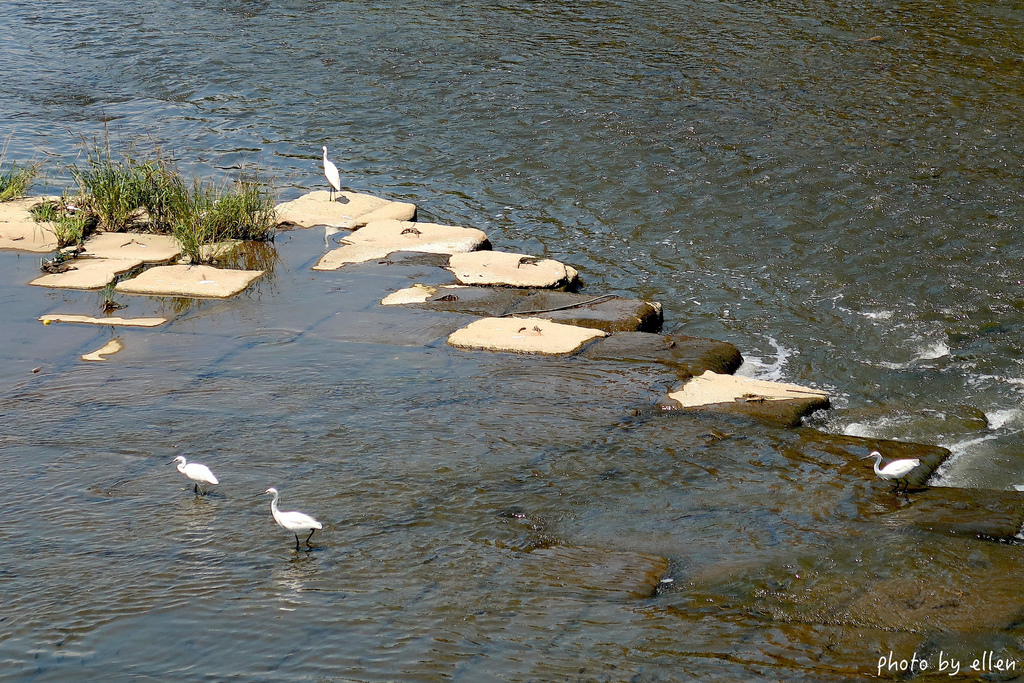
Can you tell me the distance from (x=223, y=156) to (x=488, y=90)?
347 cm

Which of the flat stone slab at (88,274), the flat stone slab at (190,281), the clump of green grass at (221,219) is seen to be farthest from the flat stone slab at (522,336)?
the flat stone slab at (88,274)

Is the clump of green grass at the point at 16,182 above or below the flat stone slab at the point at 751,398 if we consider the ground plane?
above

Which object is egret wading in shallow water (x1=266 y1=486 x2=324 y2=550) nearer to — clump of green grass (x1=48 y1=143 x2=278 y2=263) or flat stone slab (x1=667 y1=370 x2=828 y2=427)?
flat stone slab (x1=667 y1=370 x2=828 y2=427)

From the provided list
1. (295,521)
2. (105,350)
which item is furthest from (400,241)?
(295,521)

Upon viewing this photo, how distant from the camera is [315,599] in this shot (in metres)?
4.00

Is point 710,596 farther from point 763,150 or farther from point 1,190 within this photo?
point 1,190

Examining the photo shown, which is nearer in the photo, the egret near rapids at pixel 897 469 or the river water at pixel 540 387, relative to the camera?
the river water at pixel 540 387

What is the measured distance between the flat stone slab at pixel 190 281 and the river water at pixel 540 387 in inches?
7.5

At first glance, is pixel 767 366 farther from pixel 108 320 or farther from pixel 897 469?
pixel 108 320

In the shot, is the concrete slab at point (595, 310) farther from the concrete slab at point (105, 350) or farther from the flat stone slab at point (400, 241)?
the concrete slab at point (105, 350)

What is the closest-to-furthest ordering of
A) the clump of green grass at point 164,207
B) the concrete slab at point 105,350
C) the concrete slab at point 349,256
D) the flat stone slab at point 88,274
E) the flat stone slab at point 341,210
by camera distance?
the concrete slab at point 105,350, the flat stone slab at point 88,274, the concrete slab at point 349,256, the clump of green grass at point 164,207, the flat stone slab at point 341,210

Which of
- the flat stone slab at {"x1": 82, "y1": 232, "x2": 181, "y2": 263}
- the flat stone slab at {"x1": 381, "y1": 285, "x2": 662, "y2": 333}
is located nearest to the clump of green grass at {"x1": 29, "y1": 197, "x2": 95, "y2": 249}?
the flat stone slab at {"x1": 82, "y1": 232, "x2": 181, "y2": 263}

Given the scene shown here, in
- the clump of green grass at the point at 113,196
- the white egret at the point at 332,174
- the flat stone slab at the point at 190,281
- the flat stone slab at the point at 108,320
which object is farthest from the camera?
the white egret at the point at 332,174

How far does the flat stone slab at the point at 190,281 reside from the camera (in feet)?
24.5
